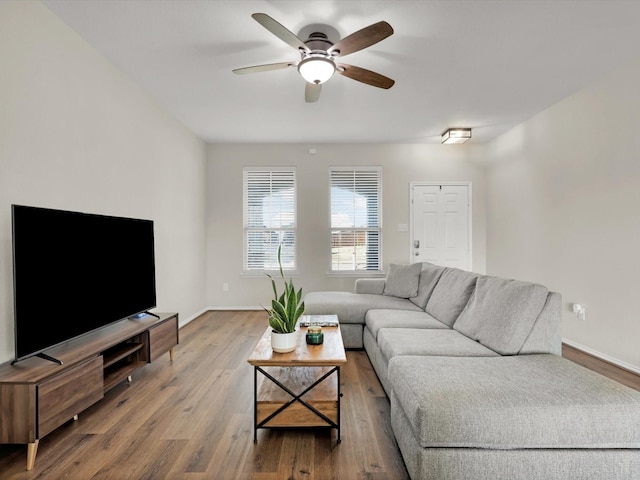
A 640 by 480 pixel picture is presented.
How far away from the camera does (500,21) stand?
2336 millimetres

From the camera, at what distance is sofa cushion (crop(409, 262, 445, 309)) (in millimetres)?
3406

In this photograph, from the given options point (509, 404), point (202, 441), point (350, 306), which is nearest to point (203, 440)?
point (202, 441)

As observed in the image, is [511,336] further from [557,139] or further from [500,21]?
[557,139]

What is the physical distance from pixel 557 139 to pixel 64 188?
4.84 m

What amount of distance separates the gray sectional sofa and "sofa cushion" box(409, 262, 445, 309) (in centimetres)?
112

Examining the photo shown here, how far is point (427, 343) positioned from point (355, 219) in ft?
11.0

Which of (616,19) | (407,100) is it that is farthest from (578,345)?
(407,100)

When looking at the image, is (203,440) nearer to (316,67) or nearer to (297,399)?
(297,399)

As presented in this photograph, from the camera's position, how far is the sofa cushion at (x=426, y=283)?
3.41m

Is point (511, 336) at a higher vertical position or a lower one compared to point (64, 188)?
lower

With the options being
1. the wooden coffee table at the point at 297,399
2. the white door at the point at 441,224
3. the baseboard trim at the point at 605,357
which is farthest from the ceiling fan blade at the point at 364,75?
the baseboard trim at the point at 605,357

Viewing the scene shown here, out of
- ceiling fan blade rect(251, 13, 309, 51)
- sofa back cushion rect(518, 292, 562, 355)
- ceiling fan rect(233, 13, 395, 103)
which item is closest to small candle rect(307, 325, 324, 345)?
sofa back cushion rect(518, 292, 562, 355)

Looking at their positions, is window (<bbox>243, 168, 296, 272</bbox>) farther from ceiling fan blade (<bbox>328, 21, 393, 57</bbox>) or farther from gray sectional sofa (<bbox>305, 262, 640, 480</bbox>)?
gray sectional sofa (<bbox>305, 262, 640, 480</bbox>)

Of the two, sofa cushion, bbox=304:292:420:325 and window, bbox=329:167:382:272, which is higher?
window, bbox=329:167:382:272
